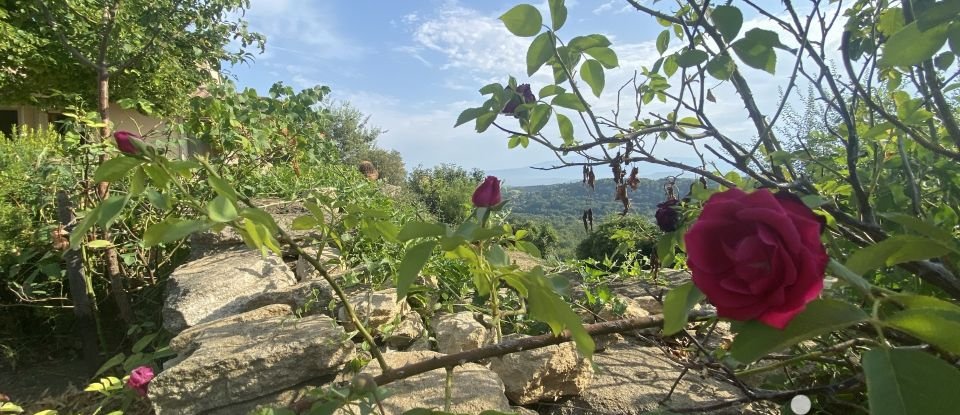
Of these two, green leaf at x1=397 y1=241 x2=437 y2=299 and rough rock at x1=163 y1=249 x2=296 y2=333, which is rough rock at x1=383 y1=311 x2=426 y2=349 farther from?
green leaf at x1=397 y1=241 x2=437 y2=299

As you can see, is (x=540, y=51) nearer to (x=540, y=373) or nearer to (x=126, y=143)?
(x=126, y=143)

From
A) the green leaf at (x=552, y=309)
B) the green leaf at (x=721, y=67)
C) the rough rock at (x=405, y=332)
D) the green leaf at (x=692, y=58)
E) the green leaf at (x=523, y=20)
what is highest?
the green leaf at (x=523, y=20)

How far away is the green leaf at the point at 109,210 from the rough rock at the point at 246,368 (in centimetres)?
103

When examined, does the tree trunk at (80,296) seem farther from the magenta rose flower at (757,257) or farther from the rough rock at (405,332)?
the magenta rose flower at (757,257)

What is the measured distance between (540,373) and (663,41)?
1.00 m

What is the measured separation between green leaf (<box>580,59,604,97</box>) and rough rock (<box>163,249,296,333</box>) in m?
1.97

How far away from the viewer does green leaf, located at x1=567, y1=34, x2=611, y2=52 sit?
1034 mm

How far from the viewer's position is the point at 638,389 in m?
1.76

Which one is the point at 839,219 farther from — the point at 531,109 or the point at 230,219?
the point at 230,219

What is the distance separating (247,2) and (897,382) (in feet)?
21.5

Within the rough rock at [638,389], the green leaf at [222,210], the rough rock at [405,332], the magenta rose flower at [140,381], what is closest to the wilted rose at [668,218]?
the rough rock at [638,389]

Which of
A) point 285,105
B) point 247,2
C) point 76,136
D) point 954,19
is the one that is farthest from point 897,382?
point 247,2

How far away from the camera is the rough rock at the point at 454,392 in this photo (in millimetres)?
1323

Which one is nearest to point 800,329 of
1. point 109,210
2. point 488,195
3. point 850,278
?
point 850,278
